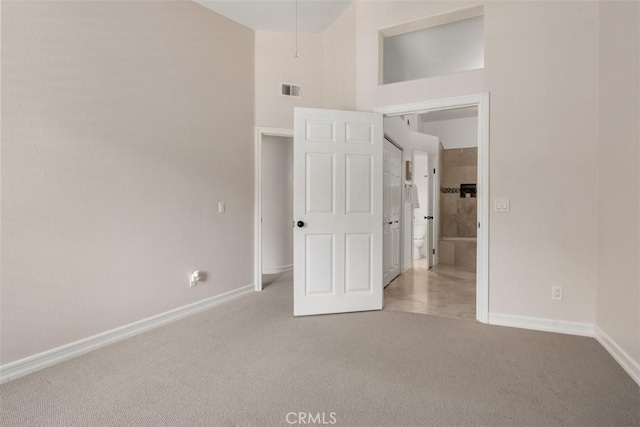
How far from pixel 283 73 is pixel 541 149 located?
2.94 m

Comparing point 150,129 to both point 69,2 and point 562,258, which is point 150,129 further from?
point 562,258

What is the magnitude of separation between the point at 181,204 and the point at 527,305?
10.9ft

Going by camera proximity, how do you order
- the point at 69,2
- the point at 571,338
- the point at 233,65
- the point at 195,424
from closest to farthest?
1. the point at 195,424
2. the point at 69,2
3. the point at 571,338
4. the point at 233,65

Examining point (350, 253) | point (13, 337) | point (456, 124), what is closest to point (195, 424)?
point (13, 337)

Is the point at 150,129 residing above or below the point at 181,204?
above

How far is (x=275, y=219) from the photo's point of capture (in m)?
5.35

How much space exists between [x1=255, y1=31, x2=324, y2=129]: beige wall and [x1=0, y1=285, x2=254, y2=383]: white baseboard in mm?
2298

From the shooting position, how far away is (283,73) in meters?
4.16

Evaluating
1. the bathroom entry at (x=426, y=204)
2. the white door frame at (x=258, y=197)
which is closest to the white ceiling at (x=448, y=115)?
the bathroom entry at (x=426, y=204)

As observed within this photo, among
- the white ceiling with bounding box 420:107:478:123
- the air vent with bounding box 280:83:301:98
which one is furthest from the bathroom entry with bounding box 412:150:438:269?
the air vent with bounding box 280:83:301:98

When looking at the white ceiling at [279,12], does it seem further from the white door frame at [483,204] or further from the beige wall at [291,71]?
the white door frame at [483,204]

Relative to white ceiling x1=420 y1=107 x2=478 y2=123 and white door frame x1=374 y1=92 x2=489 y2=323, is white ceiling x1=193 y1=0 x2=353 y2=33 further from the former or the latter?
white ceiling x1=420 y1=107 x2=478 y2=123

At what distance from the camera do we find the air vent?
4168 millimetres

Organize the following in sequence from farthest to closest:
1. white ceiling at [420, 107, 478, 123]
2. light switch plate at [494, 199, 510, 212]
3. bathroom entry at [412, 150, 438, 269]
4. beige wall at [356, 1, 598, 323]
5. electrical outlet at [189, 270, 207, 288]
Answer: white ceiling at [420, 107, 478, 123] → bathroom entry at [412, 150, 438, 269] → electrical outlet at [189, 270, 207, 288] → light switch plate at [494, 199, 510, 212] → beige wall at [356, 1, 598, 323]
